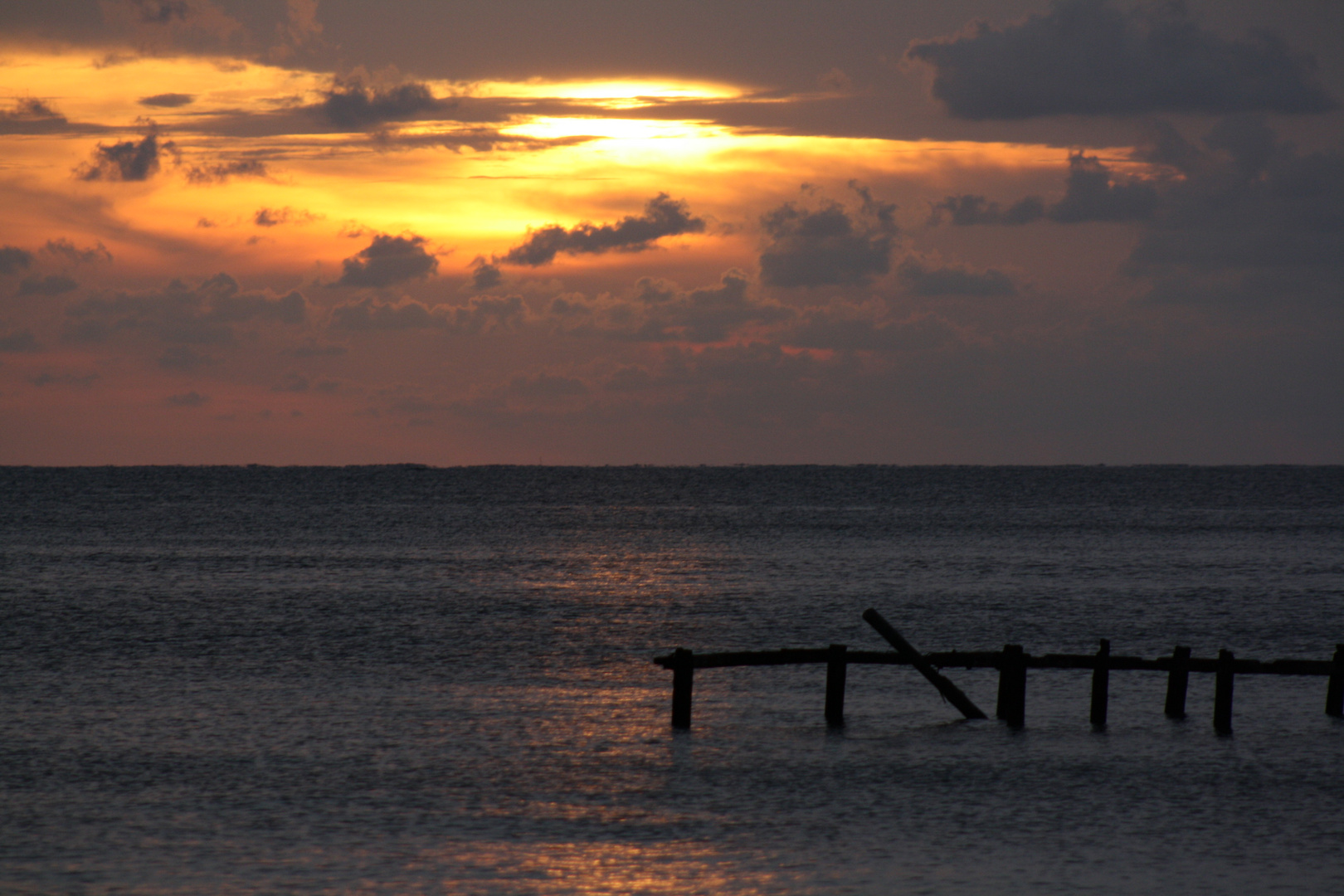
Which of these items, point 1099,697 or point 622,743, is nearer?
point 622,743

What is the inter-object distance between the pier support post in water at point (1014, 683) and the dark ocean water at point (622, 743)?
0.52 meters

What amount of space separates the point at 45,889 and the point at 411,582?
142 ft

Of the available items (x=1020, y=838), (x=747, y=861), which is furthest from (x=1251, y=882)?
(x=747, y=861)

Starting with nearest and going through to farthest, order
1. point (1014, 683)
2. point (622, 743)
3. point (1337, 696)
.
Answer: point (622, 743)
point (1014, 683)
point (1337, 696)

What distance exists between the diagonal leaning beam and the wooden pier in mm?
17

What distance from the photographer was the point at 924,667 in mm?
26047

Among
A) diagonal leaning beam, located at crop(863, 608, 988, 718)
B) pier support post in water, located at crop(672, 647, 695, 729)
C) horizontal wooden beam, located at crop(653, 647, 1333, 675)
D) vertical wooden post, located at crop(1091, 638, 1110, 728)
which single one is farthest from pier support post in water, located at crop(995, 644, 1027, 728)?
pier support post in water, located at crop(672, 647, 695, 729)

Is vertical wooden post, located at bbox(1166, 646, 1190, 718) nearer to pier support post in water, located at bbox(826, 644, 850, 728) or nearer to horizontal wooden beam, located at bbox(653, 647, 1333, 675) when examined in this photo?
horizontal wooden beam, located at bbox(653, 647, 1333, 675)

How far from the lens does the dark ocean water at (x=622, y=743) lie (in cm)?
1730

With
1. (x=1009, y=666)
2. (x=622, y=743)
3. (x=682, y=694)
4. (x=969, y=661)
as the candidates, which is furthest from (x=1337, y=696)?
(x=622, y=743)

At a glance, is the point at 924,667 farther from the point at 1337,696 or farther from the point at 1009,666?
the point at 1337,696

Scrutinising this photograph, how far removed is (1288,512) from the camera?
128 metres

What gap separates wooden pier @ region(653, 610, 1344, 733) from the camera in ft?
82.7

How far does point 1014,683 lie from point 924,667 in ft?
6.03
